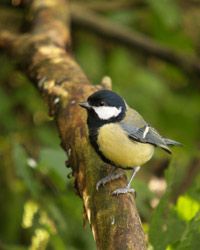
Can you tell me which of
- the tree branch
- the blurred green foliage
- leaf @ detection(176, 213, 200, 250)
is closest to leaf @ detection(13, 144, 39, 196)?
the blurred green foliage

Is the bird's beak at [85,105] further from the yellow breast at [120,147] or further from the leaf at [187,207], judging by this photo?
the leaf at [187,207]

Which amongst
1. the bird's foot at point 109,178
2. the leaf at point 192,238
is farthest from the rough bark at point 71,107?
the leaf at point 192,238

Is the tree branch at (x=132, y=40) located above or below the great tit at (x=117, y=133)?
below

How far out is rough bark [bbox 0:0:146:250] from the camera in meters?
1.84

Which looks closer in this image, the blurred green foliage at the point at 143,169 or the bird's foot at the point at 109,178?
the bird's foot at the point at 109,178

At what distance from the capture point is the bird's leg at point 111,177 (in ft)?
6.86

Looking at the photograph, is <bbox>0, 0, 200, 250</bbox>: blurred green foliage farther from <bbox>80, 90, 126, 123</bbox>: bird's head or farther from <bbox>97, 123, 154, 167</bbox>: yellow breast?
<bbox>80, 90, 126, 123</bbox>: bird's head

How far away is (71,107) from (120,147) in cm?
26

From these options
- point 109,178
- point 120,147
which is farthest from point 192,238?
point 120,147

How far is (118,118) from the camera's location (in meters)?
2.46

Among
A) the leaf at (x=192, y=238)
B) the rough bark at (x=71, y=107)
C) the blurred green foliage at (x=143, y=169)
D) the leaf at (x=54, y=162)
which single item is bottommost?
the blurred green foliage at (x=143, y=169)

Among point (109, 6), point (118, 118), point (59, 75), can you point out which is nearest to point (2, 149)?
point (59, 75)

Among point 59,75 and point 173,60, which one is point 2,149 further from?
point 173,60

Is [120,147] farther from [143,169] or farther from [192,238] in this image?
[143,169]
